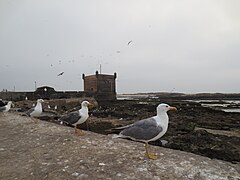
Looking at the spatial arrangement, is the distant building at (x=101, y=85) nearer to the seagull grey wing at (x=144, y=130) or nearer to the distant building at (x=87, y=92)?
the distant building at (x=87, y=92)

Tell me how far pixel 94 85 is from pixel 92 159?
127 feet

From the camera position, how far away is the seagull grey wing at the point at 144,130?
4363 millimetres

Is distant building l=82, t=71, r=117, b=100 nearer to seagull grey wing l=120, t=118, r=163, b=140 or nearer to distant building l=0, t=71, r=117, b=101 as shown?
distant building l=0, t=71, r=117, b=101

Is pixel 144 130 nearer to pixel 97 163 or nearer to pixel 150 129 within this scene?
pixel 150 129

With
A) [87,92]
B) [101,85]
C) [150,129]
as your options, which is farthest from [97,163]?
[101,85]

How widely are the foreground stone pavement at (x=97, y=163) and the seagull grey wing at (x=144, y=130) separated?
0.52 metres

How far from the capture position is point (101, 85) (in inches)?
1692

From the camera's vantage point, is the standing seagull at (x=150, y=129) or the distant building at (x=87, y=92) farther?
the distant building at (x=87, y=92)

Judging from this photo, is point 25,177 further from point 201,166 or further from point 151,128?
point 201,166

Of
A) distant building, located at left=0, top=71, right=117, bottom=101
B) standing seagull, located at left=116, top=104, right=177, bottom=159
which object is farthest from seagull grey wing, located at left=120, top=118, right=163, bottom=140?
distant building, located at left=0, top=71, right=117, bottom=101

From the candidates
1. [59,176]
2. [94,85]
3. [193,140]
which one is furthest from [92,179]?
[94,85]

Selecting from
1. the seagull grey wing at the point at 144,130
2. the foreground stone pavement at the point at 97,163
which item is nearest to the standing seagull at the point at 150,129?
the seagull grey wing at the point at 144,130

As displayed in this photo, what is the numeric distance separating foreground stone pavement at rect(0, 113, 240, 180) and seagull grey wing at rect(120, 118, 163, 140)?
0.52 m

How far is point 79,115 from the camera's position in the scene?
22.7 feet
